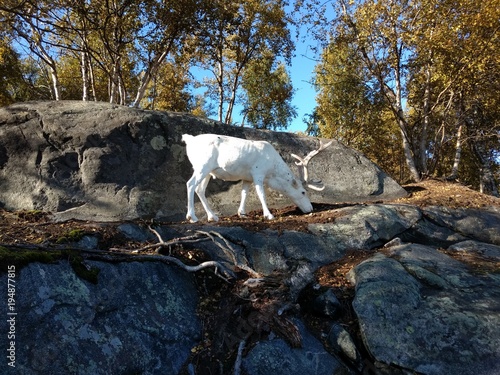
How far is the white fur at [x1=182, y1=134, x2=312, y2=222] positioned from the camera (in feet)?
27.9

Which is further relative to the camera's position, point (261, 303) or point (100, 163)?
point (100, 163)

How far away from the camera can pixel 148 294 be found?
15.9 ft

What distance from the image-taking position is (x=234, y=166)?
8.63 m

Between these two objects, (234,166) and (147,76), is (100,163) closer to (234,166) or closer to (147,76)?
(234,166)

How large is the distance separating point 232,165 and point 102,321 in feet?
16.1

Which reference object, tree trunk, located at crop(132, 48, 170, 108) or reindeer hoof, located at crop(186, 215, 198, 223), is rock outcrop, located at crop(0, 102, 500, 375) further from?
tree trunk, located at crop(132, 48, 170, 108)

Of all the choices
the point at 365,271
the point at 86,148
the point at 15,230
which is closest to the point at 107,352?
the point at 15,230

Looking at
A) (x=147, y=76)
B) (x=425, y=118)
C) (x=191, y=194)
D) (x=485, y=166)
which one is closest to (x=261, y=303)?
(x=191, y=194)

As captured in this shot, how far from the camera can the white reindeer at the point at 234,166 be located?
8.51m

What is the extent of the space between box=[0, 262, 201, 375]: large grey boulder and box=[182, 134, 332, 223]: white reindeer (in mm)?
3394

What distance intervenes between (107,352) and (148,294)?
942 mm

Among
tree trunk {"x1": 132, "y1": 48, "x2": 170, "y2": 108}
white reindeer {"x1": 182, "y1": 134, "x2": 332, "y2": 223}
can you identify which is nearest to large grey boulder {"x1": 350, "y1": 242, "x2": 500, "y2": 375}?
white reindeer {"x1": 182, "y1": 134, "x2": 332, "y2": 223}

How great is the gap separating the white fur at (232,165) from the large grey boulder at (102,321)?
11.2 ft

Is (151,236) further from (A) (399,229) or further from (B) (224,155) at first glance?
(A) (399,229)
